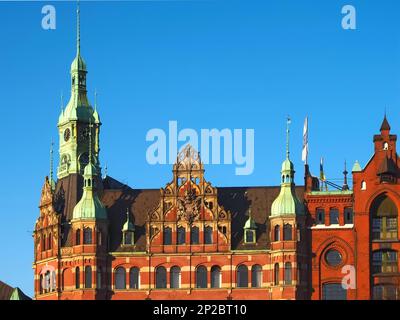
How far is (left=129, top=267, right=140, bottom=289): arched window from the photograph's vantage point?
12719 cm

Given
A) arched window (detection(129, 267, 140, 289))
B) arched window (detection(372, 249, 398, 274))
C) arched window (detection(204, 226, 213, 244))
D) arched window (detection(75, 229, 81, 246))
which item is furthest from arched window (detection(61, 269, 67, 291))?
arched window (detection(372, 249, 398, 274))

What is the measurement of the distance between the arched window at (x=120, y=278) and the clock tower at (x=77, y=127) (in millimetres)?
12190

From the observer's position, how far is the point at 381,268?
123 meters

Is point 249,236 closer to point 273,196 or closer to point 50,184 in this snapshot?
point 273,196

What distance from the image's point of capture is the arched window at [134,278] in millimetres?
127188

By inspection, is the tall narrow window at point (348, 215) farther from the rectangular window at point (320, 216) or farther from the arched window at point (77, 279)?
the arched window at point (77, 279)

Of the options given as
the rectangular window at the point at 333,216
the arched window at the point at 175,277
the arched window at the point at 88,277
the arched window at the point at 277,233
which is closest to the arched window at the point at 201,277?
the arched window at the point at 175,277

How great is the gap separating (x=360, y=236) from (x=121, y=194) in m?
23.9

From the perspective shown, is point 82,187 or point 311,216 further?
point 82,187

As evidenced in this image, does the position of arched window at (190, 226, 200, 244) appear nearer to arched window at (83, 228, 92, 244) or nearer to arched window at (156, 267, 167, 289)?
arched window at (156, 267, 167, 289)

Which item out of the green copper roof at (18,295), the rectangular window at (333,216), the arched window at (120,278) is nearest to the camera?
the rectangular window at (333,216)

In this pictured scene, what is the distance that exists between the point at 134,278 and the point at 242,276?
32.6ft
